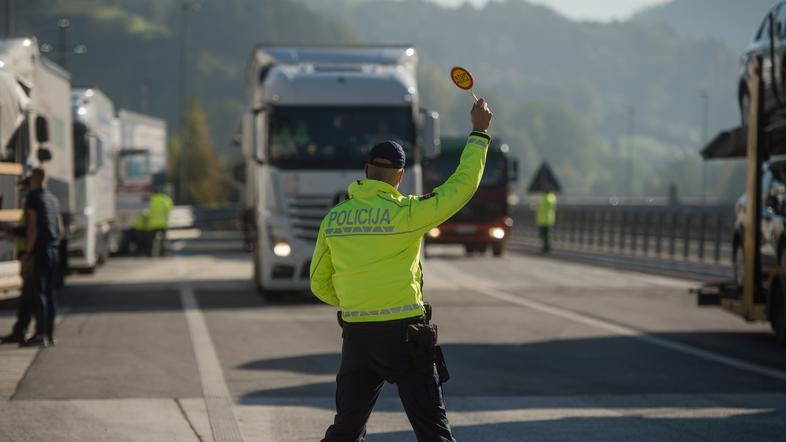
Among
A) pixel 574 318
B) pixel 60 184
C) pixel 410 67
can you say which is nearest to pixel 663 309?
pixel 574 318

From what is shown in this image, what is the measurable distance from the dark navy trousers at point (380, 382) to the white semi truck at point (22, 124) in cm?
960

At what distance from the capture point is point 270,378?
37.9 ft

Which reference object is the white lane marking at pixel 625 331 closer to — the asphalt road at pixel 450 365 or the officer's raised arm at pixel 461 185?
the asphalt road at pixel 450 365

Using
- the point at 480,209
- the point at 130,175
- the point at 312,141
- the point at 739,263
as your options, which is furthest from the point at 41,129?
the point at 480,209

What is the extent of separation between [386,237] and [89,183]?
1916 cm

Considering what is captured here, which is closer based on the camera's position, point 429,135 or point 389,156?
point 389,156

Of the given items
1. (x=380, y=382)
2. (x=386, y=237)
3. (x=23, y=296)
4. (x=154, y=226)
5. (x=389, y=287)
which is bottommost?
(x=154, y=226)

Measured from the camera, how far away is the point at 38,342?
44.6ft

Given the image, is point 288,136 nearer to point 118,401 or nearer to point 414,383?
point 118,401

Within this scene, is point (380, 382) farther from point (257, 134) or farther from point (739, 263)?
point (257, 134)

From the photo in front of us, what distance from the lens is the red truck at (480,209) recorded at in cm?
3559

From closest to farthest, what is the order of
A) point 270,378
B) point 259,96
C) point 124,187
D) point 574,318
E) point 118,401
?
point 118,401
point 270,378
point 574,318
point 259,96
point 124,187

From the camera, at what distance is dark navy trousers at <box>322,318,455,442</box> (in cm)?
585

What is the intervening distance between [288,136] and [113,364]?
8027 millimetres
